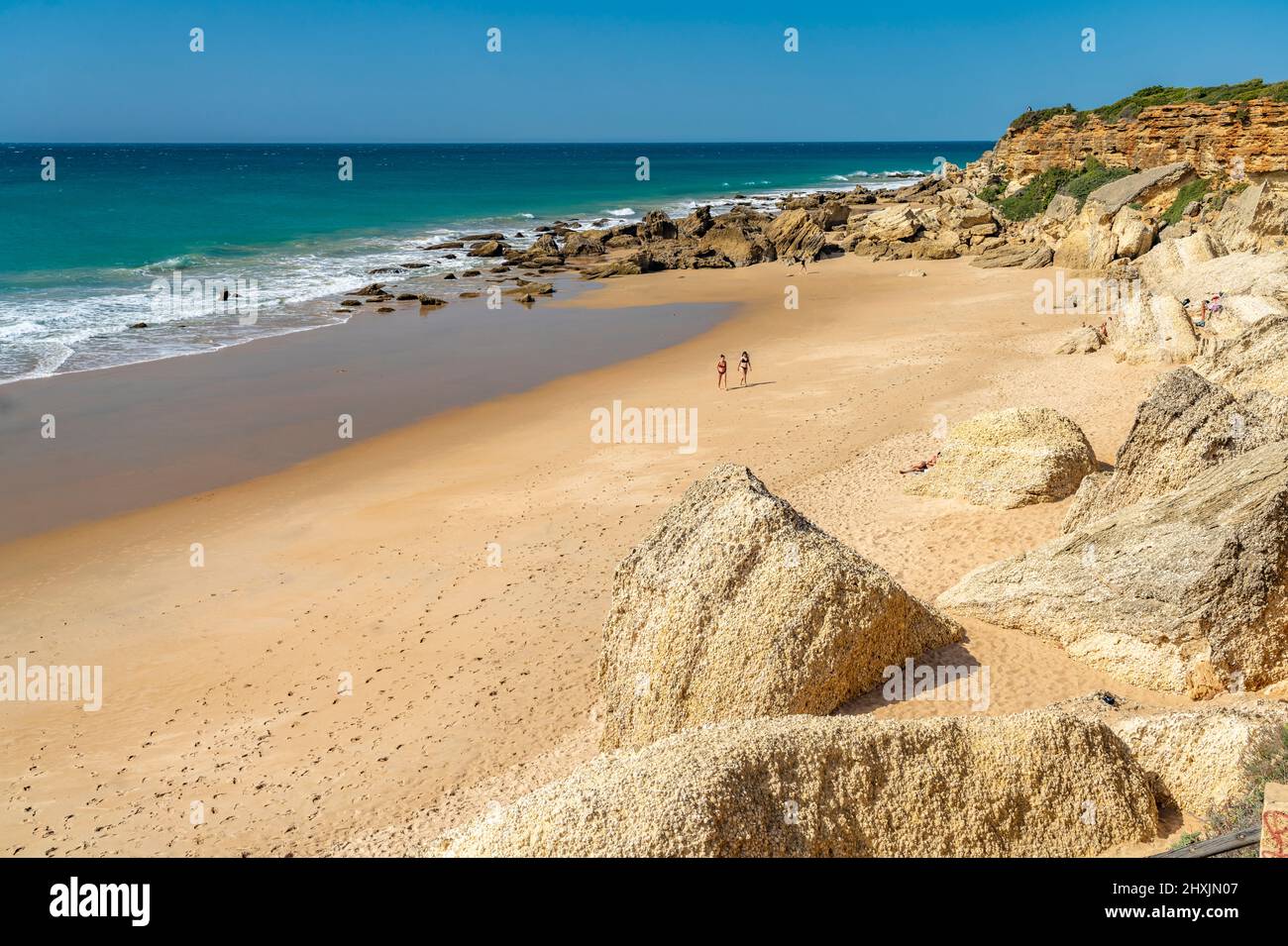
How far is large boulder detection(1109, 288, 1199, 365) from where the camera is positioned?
22.0 meters

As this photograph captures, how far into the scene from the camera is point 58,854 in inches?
357

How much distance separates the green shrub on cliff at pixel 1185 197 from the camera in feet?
126

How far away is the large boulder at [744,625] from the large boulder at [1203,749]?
7.88 ft

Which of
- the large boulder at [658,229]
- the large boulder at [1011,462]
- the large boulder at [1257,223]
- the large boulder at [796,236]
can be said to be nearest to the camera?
the large boulder at [1011,462]

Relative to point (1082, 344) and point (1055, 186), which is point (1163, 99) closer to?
point (1055, 186)

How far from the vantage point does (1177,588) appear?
10.1 meters

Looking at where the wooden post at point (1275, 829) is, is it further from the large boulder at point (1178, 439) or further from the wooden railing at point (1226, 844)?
the large boulder at point (1178, 439)

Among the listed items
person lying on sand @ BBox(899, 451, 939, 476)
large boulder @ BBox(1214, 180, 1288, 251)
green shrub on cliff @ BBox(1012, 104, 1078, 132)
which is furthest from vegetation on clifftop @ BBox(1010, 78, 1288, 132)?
person lying on sand @ BBox(899, 451, 939, 476)

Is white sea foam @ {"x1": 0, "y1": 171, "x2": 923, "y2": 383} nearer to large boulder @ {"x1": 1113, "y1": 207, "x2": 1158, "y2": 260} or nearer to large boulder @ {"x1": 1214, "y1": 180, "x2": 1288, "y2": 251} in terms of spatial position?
large boulder @ {"x1": 1113, "y1": 207, "x2": 1158, "y2": 260}

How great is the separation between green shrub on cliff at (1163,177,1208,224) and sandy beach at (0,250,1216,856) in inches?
677

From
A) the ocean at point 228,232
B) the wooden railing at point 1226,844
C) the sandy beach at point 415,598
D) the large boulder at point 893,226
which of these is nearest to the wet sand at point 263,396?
the sandy beach at point 415,598
